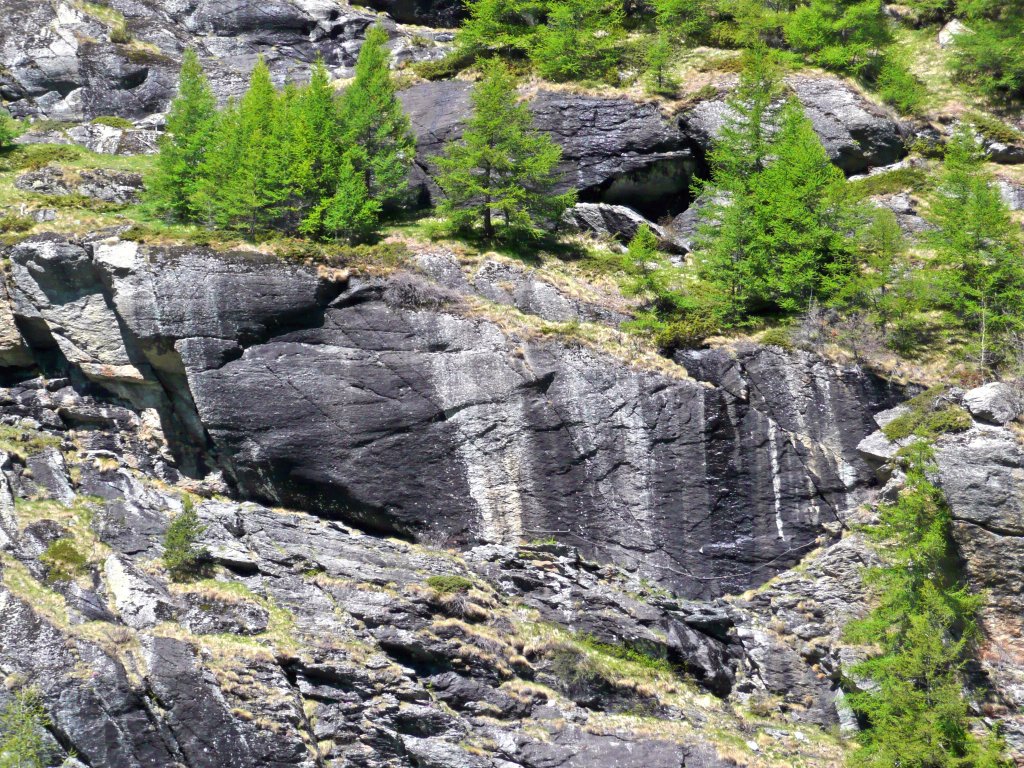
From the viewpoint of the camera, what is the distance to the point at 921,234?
28.9 m

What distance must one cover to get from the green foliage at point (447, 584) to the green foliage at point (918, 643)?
886 centimetres

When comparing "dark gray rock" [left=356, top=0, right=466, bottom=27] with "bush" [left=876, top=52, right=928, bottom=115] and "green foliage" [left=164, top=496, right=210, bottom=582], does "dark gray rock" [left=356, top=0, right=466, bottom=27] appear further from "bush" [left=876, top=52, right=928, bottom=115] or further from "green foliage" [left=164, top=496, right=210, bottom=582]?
"green foliage" [left=164, top=496, right=210, bottom=582]

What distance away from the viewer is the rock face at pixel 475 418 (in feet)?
82.4

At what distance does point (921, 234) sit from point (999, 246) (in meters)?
2.31

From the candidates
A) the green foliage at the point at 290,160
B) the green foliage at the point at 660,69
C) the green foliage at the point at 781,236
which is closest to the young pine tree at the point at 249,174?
the green foliage at the point at 290,160

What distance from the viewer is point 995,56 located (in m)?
36.4

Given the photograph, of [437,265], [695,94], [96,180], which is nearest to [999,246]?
[695,94]

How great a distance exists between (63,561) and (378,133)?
16.7 metres

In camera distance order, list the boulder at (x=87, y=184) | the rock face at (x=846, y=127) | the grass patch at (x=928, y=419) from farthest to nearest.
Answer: the rock face at (x=846, y=127) → the boulder at (x=87, y=184) → the grass patch at (x=928, y=419)

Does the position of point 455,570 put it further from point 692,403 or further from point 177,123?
point 177,123

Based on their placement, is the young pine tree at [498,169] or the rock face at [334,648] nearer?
the rock face at [334,648]

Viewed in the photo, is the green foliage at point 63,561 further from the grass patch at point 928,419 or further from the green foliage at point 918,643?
the grass patch at point 928,419

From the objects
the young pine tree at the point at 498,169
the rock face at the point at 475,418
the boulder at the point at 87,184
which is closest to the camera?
the rock face at the point at 475,418

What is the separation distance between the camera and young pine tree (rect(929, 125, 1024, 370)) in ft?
86.1
